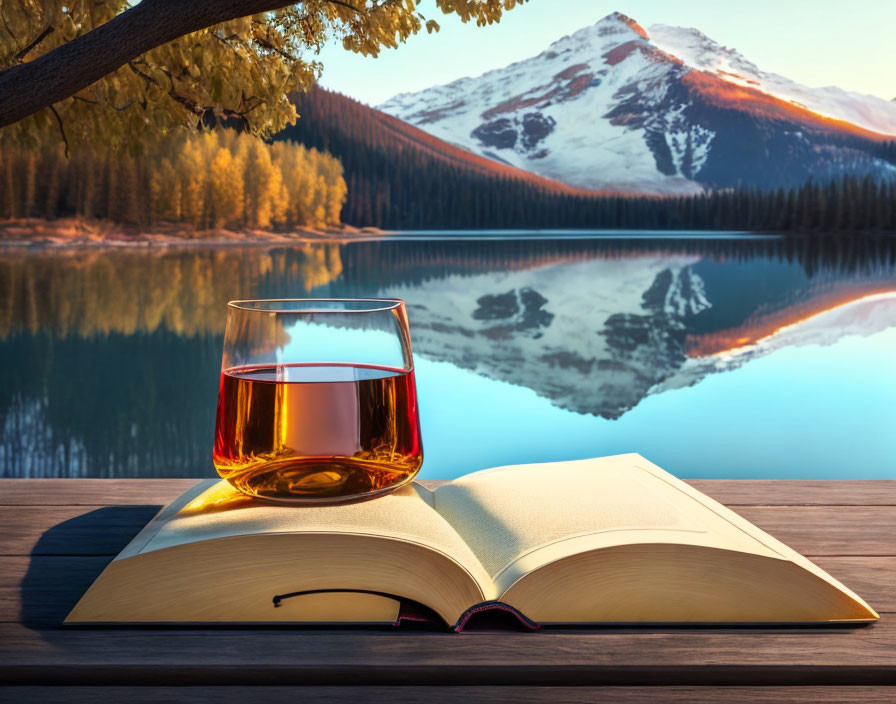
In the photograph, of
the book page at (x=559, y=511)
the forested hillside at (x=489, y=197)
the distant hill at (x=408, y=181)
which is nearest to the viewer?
the book page at (x=559, y=511)

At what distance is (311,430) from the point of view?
3.05 ft

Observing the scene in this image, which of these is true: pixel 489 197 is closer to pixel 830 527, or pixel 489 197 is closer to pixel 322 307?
pixel 830 527

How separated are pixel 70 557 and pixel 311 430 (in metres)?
0.46

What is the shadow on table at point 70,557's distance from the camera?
921 mm

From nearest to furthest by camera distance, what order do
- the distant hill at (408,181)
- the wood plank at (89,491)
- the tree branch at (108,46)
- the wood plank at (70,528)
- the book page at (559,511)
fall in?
the book page at (559,511) < the wood plank at (70,528) < the wood plank at (89,491) < the tree branch at (108,46) < the distant hill at (408,181)

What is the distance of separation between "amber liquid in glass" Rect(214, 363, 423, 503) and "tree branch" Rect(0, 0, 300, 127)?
4.85 feet

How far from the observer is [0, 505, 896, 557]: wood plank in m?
1.18

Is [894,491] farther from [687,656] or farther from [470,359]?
[470,359]

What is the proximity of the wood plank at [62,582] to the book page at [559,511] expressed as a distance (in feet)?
0.90

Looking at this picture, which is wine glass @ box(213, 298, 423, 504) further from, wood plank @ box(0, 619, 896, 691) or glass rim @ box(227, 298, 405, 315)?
wood plank @ box(0, 619, 896, 691)

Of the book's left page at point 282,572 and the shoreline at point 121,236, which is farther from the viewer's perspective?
the shoreline at point 121,236

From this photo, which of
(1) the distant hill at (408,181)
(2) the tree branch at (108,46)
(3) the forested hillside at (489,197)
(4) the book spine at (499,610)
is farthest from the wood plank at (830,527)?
(1) the distant hill at (408,181)

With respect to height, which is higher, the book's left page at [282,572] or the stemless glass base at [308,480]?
the stemless glass base at [308,480]

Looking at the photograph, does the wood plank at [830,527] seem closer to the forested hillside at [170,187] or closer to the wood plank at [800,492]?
the wood plank at [800,492]
